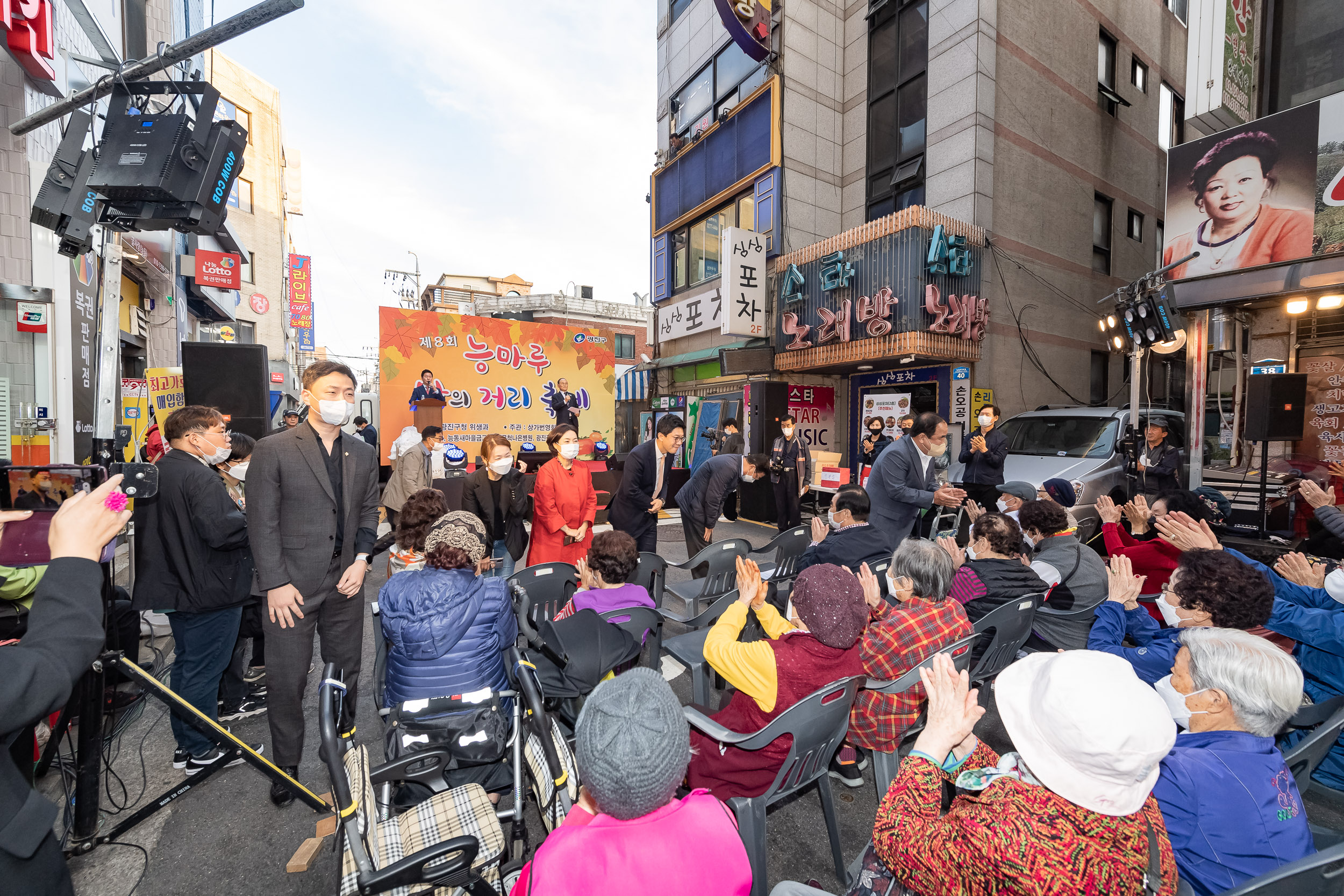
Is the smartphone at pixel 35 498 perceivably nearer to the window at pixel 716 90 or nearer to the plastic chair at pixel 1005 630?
the plastic chair at pixel 1005 630

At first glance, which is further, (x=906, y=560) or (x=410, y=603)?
(x=906, y=560)

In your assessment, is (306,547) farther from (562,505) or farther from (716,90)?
(716,90)

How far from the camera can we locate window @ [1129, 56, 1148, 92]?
1379 centimetres

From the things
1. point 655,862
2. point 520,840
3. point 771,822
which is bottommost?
point 771,822

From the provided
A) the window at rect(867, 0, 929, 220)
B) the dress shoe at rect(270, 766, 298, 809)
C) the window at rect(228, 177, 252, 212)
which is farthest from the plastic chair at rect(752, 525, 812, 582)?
the window at rect(228, 177, 252, 212)

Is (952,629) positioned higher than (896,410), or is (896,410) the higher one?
(896,410)

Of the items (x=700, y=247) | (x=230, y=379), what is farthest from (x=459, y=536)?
(x=700, y=247)

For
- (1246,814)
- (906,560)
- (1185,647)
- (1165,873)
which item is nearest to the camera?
(1165,873)

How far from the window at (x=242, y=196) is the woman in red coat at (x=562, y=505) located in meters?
25.5

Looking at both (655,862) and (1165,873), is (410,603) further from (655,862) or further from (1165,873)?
(1165,873)

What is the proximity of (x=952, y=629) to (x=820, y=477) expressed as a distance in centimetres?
810

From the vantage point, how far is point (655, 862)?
3.93 feet

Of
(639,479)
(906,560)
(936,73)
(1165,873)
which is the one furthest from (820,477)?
(1165,873)

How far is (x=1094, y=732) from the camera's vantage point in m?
1.19
